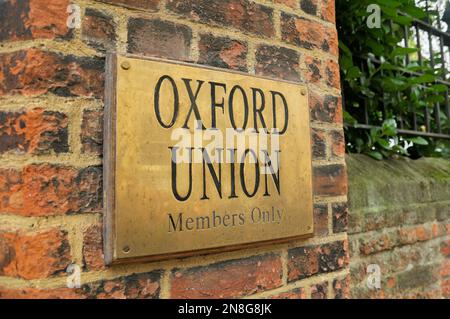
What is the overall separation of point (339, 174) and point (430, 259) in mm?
938

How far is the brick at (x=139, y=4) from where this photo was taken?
2.68 feet

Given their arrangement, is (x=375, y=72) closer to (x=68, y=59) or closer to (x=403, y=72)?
(x=403, y=72)

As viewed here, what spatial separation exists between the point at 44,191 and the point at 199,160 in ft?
1.00

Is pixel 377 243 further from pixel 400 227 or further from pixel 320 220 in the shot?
pixel 320 220

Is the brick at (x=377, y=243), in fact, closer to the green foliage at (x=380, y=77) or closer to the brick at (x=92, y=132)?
the green foliage at (x=380, y=77)

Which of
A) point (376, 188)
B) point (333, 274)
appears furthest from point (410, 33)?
point (333, 274)

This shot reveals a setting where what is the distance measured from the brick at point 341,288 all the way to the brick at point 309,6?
744mm

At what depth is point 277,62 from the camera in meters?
1.04

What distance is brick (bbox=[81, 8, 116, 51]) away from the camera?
2.55 feet

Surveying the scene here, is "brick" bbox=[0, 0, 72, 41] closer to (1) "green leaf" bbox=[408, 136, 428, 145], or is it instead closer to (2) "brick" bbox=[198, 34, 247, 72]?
(2) "brick" bbox=[198, 34, 247, 72]

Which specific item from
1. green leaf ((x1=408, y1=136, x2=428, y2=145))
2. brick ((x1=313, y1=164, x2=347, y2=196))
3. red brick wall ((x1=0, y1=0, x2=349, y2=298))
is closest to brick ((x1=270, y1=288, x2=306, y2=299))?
red brick wall ((x1=0, y1=0, x2=349, y2=298))

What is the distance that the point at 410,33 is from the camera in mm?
2139

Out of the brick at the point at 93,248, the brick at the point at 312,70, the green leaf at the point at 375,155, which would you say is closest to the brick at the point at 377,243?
the green leaf at the point at 375,155

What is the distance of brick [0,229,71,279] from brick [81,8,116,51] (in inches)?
14.2
